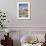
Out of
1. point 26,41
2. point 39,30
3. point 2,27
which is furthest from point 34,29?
point 2,27

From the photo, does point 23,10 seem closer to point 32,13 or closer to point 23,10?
point 23,10

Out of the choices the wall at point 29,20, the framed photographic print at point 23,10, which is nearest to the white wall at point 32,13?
the wall at point 29,20

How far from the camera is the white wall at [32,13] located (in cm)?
438

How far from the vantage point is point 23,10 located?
4.41m

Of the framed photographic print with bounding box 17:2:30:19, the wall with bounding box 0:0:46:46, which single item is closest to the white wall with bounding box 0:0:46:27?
the wall with bounding box 0:0:46:46

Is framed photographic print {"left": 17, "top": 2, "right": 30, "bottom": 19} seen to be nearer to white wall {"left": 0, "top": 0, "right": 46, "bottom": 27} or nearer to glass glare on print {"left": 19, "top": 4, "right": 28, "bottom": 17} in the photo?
glass glare on print {"left": 19, "top": 4, "right": 28, "bottom": 17}

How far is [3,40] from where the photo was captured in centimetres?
423

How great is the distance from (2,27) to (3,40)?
0.41 m

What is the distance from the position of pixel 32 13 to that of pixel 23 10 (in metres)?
0.30

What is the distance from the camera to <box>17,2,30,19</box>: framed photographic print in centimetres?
437

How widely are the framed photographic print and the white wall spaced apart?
0.34 feet

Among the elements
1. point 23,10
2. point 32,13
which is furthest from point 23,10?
point 32,13

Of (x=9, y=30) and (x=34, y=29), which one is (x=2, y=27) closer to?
(x=9, y=30)

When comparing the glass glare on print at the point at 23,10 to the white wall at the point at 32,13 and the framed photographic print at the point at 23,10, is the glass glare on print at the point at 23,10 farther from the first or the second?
the white wall at the point at 32,13
